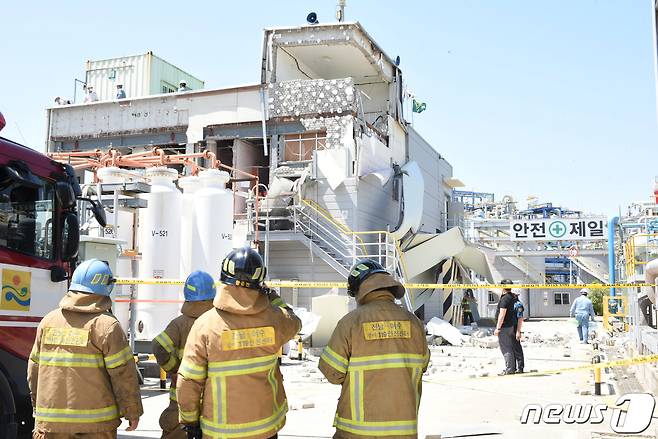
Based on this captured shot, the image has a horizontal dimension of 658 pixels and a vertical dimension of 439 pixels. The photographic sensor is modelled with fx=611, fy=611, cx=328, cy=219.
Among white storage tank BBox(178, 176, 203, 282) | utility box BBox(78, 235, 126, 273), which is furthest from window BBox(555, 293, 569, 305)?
utility box BBox(78, 235, 126, 273)

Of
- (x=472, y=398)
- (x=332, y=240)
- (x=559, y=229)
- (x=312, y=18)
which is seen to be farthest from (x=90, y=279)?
(x=559, y=229)

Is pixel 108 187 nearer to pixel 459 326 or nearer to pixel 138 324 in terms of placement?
pixel 138 324

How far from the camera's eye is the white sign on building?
27688 millimetres

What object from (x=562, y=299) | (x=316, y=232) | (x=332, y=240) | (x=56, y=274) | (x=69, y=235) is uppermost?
(x=316, y=232)

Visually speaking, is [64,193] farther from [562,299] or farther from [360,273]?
[562,299]

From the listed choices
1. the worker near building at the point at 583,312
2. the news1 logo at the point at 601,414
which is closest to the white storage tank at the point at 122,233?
the news1 logo at the point at 601,414

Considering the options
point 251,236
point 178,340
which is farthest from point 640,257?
point 178,340

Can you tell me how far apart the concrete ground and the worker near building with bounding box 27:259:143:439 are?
2.54 m

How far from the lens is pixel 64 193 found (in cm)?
554

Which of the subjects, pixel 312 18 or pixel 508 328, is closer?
pixel 508 328

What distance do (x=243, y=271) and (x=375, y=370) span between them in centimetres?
103

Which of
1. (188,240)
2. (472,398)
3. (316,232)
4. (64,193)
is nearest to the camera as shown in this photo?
(64,193)

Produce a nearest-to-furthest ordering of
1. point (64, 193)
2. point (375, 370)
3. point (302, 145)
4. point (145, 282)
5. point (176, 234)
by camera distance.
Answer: point (375, 370) → point (64, 193) → point (145, 282) → point (176, 234) → point (302, 145)

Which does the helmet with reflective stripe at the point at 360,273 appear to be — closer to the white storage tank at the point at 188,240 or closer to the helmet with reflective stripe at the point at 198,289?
the helmet with reflective stripe at the point at 198,289
